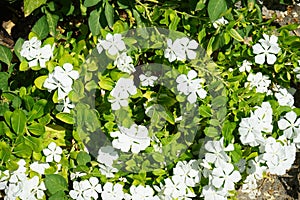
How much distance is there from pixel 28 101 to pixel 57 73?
0.22 m

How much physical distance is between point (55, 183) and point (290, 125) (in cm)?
89

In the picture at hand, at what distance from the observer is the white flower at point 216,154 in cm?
189

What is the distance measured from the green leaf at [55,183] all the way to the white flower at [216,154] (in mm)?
540

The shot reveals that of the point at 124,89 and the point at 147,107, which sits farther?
the point at 147,107

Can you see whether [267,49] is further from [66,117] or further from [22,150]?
[22,150]

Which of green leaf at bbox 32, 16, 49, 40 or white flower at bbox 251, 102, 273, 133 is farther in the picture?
green leaf at bbox 32, 16, 49, 40

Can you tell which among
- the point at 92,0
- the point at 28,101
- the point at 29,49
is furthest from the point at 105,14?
the point at 28,101

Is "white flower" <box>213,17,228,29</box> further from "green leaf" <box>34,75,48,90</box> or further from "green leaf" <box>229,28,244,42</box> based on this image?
"green leaf" <box>34,75,48,90</box>

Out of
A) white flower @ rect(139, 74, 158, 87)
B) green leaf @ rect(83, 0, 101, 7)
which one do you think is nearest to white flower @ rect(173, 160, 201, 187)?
white flower @ rect(139, 74, 158, 87)

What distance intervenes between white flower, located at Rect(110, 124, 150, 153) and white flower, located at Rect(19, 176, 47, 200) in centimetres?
33

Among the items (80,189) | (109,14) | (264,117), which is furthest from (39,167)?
(264,117)

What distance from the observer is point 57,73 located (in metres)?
1.82

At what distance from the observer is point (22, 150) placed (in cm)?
191

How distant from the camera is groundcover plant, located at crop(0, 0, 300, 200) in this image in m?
1.90
